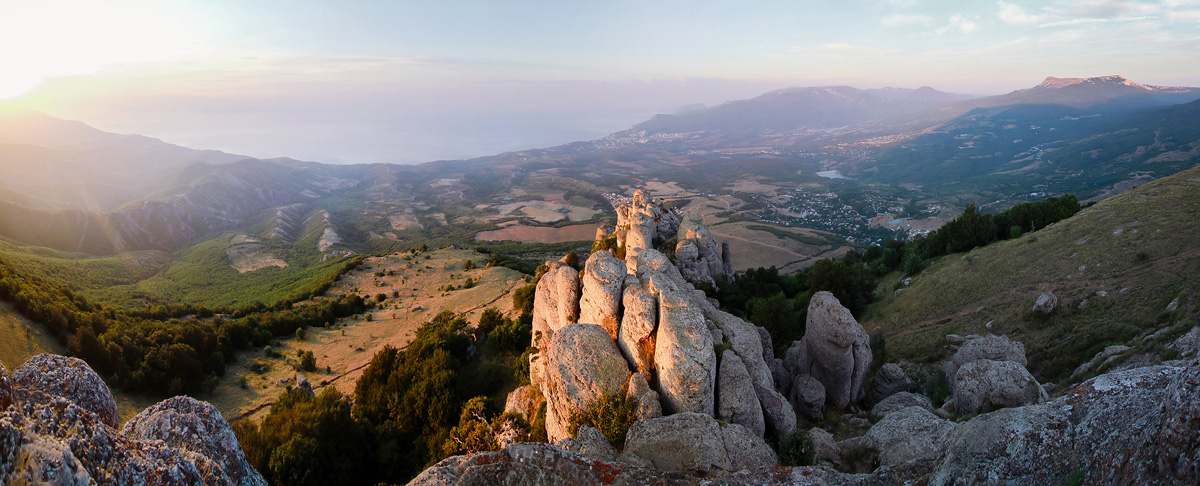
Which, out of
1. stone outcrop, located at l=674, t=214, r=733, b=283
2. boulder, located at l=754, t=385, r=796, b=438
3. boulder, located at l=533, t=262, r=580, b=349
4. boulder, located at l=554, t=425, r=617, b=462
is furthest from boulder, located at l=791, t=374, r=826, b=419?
stone outcrop, located at l=674, t=214, r=733, b=283

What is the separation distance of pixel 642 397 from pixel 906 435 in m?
8.92

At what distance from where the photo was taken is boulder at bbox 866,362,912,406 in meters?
21.9

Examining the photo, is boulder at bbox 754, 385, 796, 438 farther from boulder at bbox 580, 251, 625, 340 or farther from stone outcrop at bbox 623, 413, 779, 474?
boulder at bbox 580, 251, 625, 340

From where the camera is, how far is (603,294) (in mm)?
18641

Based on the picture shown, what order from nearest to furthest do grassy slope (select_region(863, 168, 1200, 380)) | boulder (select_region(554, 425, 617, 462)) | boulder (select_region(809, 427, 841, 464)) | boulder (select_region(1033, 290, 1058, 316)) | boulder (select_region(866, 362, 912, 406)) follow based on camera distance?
1. boulder (select_region(554, 425, 617, 462))
2. boulder (select_region(809, 427, 841, 464))
3. grassy slope (select_region(863, 168, 1200, 380))
4. boulder (select_region(866, 362, 912, 406))
5. boulder (select_region(1033, 290, 1058, 316))

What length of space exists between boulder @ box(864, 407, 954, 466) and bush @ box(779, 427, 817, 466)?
2052 millimetres

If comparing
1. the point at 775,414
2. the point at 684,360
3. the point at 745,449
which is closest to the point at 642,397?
the point at 684,360

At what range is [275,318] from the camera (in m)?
42.2

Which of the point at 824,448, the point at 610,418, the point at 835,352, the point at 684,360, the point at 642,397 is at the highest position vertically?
the point at 684,360

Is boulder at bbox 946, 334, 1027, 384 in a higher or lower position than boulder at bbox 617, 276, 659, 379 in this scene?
lower

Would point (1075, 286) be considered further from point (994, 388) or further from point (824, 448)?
point (824, 448)

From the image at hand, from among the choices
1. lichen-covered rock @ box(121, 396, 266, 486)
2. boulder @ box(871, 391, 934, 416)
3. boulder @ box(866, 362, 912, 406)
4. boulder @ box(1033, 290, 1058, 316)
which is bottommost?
boulder @ box(866, 362, 912, 406)

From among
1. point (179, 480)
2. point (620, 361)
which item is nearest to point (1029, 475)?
point (620, 361)

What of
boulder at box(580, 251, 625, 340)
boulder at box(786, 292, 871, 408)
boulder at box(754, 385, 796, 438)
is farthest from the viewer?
boulder at box(786, 292, 871, 408)
